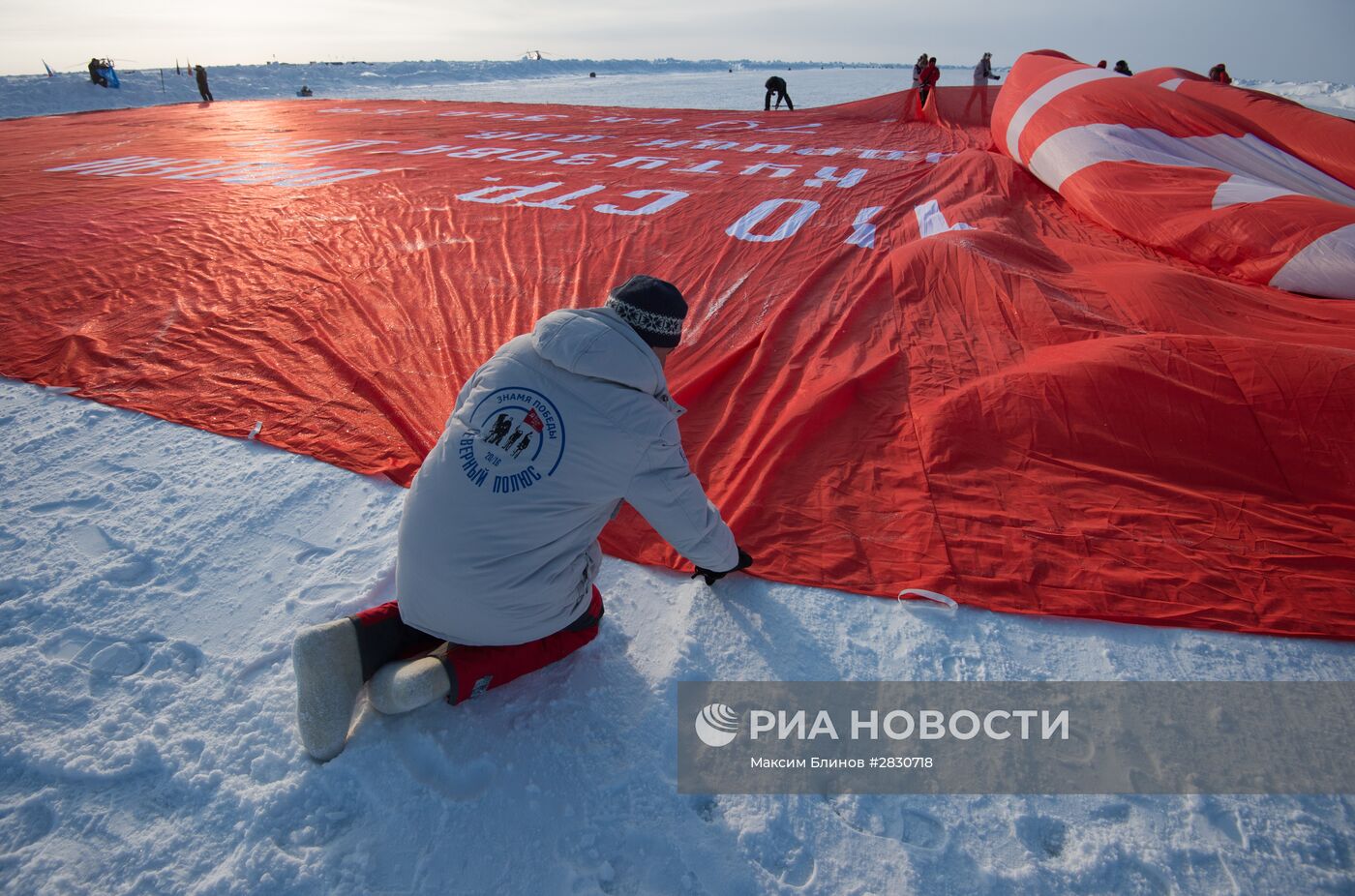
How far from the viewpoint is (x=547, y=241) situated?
4000 millimetres

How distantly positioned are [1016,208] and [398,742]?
464 centimetres

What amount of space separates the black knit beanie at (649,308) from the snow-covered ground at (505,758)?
767mm

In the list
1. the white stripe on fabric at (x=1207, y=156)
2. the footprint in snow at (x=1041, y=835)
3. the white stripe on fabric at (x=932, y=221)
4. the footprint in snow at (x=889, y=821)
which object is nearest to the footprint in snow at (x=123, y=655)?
the footprint in snow at (x=889, y=821)

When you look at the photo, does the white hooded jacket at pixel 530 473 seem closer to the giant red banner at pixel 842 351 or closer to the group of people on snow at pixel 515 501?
the group of people on snow at pixel 515 501

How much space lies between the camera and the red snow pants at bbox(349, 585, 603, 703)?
54.3 inches

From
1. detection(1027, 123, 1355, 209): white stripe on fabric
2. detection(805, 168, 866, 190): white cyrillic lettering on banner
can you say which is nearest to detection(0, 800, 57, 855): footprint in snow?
detection(805, 168, 866, 190): white cyrillic lettering on banner

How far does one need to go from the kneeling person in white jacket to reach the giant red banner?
0.59m

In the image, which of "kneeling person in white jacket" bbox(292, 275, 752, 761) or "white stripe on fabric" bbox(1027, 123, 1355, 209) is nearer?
"kneeling person in white jacket" bbox(292, 275, 752, 761)

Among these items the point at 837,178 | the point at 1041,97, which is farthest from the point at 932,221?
the point at 1041,97

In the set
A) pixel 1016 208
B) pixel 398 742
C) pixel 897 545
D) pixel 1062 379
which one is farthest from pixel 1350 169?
pixel 398 742

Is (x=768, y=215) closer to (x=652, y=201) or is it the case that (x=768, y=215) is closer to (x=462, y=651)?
(x=652, y=201)

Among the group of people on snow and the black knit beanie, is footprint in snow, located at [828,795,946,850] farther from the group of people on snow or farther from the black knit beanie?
the black knit beanie

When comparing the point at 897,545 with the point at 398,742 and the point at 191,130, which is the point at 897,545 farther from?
the point at 191,130

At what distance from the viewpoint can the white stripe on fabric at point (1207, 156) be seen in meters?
3.86
